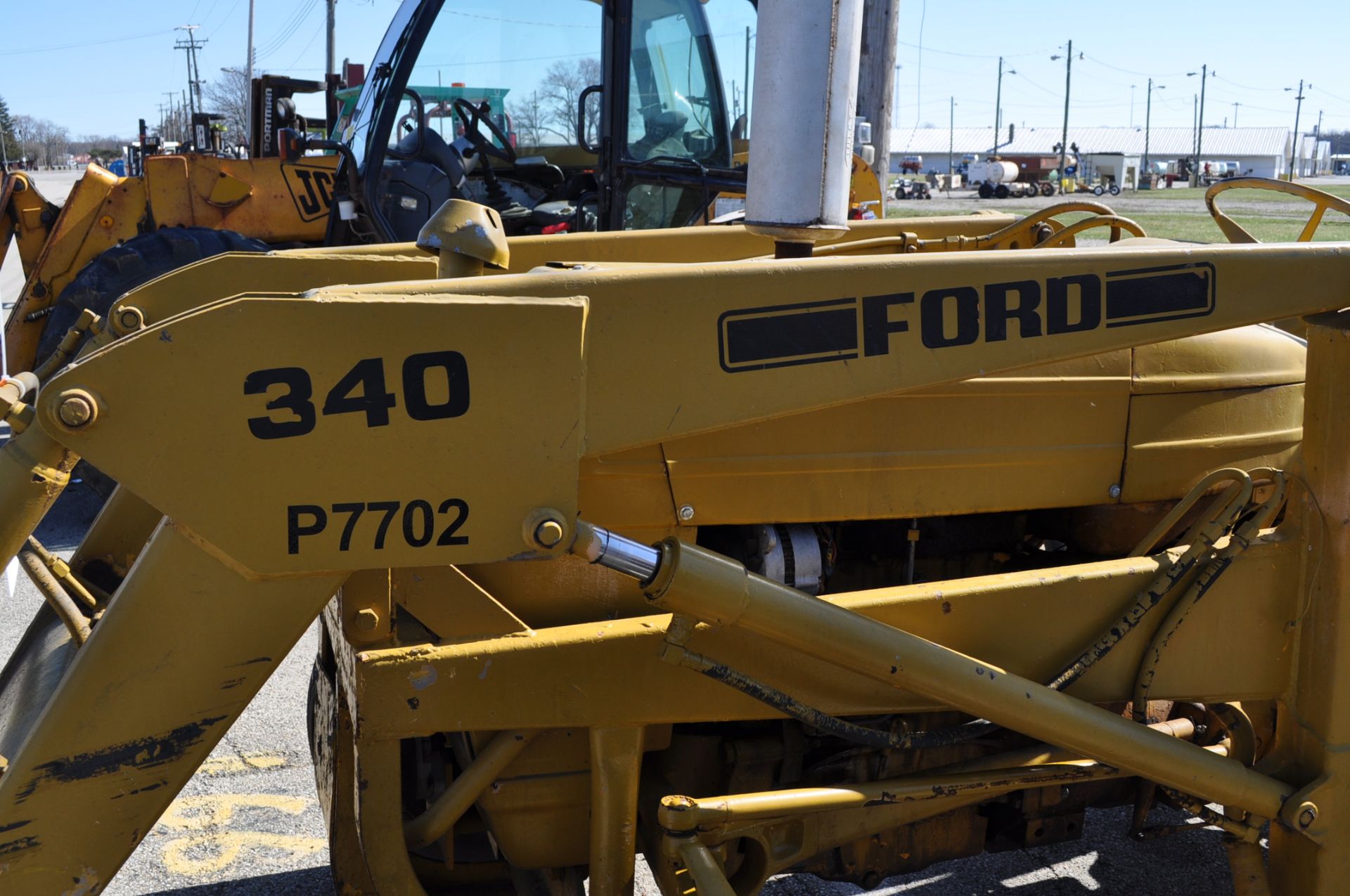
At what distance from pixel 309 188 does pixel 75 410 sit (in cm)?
687

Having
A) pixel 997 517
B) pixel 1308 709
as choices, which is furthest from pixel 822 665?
pixel 1308 709

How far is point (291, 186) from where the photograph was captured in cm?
793

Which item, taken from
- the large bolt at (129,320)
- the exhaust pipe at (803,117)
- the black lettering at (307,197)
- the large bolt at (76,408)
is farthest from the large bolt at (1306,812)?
the black lettering at (307,197)

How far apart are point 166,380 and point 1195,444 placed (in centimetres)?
213

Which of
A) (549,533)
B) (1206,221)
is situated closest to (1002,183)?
(1206,221)

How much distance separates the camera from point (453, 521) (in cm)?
174

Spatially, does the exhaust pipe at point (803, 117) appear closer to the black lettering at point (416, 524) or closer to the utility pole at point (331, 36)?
the black lettering at point (416, 524)

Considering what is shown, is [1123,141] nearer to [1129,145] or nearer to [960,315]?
[1129,145]

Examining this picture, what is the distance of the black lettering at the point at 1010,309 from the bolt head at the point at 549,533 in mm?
805

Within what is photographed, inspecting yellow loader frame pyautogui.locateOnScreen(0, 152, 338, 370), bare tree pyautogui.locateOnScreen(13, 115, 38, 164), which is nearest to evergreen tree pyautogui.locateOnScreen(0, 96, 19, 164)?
bare tree pyautogui.locateOnScreen(13, 115, 38, 164)

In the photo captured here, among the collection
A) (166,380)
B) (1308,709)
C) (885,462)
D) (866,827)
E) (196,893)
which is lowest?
(196,893)

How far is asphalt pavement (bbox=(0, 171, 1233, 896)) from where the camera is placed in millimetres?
3105

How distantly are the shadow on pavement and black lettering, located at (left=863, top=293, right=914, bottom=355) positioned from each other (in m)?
2.13

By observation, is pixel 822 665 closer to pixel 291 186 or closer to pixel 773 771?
pixel 773 771
